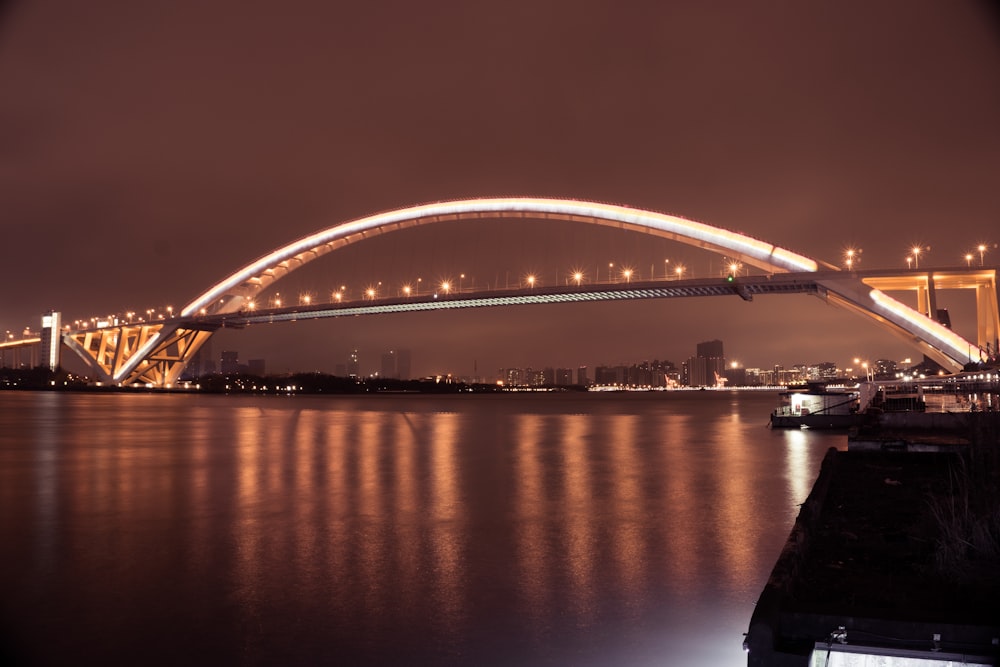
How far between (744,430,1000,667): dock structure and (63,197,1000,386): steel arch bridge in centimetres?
2568

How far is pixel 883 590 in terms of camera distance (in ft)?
12.6

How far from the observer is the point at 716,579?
500 cm

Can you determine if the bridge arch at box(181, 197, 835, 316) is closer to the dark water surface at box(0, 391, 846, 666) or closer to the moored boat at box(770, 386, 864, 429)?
the moored boat at box(770, 386, 864, 429)

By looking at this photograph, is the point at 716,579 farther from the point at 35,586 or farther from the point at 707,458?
the point at 707,458

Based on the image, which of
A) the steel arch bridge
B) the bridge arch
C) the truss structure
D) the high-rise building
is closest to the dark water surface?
the steel arch bridge

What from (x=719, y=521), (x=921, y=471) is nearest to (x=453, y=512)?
(x=719, y=521)

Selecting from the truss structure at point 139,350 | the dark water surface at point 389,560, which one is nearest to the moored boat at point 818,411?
the dark water surface at point 389,560

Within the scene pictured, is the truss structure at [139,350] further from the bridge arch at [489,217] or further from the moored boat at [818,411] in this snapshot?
the moored boat at [818,411]

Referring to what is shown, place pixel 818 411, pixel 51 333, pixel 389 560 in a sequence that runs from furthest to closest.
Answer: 1. pixel 51 333
2. pixel 818 411
3. pixel 389 560

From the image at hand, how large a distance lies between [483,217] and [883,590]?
42636 millimetres

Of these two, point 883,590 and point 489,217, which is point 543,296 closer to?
point 489,217

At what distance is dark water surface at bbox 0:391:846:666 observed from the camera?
3828 millimetres

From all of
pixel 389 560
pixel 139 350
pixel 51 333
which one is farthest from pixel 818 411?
pixel 51 333

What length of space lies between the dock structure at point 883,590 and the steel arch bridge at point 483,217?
2568 cm
